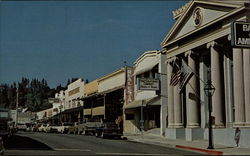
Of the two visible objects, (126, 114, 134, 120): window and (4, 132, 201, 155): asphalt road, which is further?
(126, 114, 134, 120): window

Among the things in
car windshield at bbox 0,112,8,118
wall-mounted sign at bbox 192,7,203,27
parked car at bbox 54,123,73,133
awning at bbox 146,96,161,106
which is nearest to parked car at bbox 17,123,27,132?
parked car at bbox 54,123,73,133

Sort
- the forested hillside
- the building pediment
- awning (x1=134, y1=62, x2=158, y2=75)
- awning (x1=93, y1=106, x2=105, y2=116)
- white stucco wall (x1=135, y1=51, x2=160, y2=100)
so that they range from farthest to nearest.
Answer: the forested hillside, awning (x1=93, y1=106, x2=105, y2=116), white stucco wall (x1=135, y1=51, x2=160, y2=100), awning (x1=134, y1=62, x2=158, y2=75), the building pediment

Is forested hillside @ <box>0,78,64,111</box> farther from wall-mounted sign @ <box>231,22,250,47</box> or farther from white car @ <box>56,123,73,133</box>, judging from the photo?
wall-mounted sign @ <box>231,22,250,47</box>

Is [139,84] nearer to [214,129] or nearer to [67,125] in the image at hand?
[214,129]

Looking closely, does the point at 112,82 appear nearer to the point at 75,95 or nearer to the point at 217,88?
the point at 75,95

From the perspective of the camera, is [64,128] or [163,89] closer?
[163,89]

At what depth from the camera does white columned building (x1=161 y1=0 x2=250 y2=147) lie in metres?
26.7

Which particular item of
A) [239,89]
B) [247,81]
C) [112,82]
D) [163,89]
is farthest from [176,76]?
[112,82]

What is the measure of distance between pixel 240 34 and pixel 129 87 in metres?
25.1

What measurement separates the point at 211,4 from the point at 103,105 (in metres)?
29.0

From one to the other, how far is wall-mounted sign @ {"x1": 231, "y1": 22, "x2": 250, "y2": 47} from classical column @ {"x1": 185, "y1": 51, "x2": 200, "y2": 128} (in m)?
8.86

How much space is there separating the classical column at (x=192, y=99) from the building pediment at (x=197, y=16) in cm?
217

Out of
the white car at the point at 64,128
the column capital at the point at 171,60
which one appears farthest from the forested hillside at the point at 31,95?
the column capital at the point at 171,60

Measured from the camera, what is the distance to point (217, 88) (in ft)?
98.1
